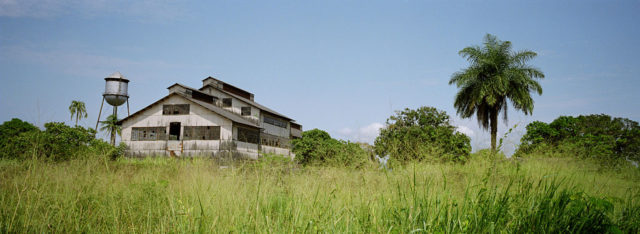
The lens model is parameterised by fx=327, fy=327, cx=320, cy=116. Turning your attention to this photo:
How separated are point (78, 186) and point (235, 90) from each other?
33.5 meters

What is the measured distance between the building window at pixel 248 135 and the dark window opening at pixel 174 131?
5.05m

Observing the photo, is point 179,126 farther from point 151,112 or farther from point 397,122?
point 397,122

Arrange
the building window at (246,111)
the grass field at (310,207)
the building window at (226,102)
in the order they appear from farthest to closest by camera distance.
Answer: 1. the building window at (226,102)
2. the building window at (246,111)
3. the grass field at (310,207)

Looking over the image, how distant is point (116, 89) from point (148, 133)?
5553mm

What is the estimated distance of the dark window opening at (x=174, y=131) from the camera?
2653cm

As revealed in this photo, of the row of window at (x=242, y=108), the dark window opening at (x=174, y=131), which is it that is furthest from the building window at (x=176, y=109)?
the row of window at (x=242, y=108)

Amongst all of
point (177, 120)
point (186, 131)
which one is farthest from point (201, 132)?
point (177, 120)

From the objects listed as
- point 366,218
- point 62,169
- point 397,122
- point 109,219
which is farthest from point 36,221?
→ point 397,122

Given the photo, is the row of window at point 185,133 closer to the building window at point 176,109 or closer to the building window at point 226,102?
the building window at point 176,109

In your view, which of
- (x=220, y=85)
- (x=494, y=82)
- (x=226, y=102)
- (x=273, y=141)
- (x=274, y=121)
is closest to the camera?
(x=494, y=82)

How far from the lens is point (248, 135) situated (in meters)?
29.3

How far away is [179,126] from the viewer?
27.5 m

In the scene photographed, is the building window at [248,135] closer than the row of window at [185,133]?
No

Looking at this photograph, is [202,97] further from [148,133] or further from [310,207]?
[310,207]
